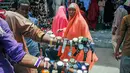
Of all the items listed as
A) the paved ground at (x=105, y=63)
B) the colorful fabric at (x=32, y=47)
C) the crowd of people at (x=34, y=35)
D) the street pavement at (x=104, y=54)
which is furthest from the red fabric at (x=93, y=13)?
the colorful fabric at (x=32, y=47)

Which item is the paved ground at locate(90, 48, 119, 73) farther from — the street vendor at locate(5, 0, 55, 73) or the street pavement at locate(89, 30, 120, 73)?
the street vendor at locate(5, 0, 55, 73)

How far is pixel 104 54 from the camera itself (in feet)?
25.4

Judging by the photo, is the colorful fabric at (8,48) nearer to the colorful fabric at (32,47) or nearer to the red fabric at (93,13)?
the colorful fabric at (32,47)

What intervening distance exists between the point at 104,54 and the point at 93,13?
2.78 metres

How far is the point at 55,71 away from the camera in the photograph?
2043mm

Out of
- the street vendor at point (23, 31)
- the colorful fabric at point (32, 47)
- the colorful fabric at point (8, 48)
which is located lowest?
the colorful fabric at point (32, 47)

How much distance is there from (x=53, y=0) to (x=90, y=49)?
6733 millimetres

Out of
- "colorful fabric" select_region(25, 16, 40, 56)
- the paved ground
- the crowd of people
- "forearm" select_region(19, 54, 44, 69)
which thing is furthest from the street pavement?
"forearm" select_region(19, 54, 44, 69)

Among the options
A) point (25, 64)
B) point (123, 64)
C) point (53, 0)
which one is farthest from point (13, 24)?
point (53, 0)

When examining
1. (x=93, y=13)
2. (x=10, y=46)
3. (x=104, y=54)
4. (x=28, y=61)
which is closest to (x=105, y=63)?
(x=104, y=54)

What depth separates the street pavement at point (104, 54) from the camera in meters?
6.43

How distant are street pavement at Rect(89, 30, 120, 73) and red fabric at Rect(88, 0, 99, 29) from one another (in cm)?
67

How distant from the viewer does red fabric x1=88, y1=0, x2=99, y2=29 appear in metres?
10.1

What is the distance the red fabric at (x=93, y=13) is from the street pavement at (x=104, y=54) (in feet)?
2.18
